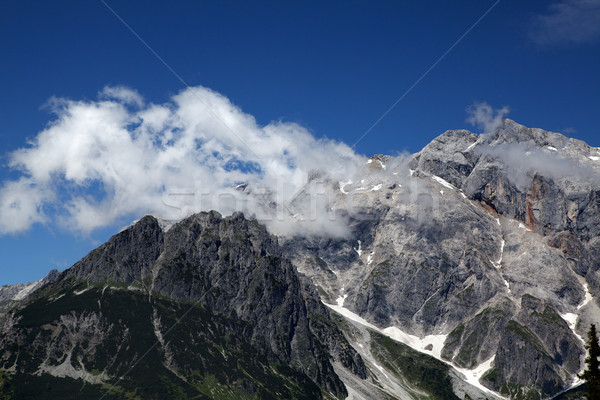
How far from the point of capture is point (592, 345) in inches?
3703

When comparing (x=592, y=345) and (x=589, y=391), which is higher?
(x=592, y=345)

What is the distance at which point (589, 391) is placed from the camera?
94.2 meters

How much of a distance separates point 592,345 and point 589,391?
7.07 m
